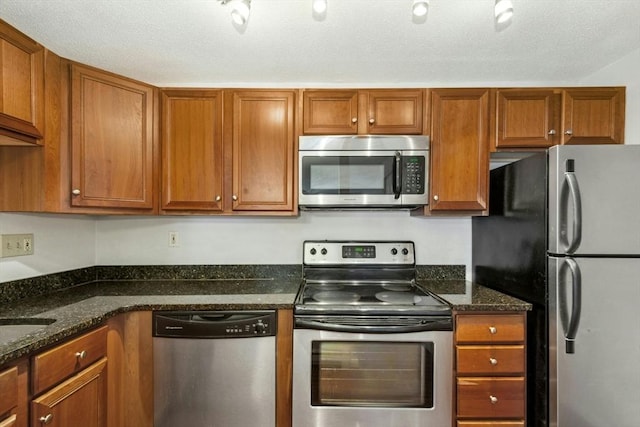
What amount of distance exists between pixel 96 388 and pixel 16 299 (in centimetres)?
71

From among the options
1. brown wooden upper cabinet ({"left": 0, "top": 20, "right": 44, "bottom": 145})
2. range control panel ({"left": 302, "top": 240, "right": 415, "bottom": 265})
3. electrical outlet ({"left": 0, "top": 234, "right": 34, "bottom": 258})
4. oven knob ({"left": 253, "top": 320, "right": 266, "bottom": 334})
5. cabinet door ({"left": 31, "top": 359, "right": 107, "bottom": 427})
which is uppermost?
brown wooden upper cabinet ({"left": 0, "top": 20, "right": 44, "bottom": 145})

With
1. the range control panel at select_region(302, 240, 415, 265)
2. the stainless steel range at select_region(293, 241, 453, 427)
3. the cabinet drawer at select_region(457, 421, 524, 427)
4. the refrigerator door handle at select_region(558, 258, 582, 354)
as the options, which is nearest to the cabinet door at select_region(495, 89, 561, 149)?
the refrigerator door handle at select_region(558, 258, 582, 354)

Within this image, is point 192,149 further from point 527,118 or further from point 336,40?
point 527,118

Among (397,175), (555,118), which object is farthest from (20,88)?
(555,118)

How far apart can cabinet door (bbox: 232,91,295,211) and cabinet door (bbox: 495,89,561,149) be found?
1.29 metres

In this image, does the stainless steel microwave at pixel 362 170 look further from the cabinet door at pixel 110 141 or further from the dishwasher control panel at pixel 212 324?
the cabinet door at pixel 110 141

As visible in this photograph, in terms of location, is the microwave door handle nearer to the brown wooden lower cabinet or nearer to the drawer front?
the brown wooden lower cabinet

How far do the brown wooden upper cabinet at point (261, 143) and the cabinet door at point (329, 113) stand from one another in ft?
0.31

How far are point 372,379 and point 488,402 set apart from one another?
59cm

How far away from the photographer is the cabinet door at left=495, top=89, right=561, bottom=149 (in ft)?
6.21

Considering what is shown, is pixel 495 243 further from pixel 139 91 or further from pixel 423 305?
pixel 139 91

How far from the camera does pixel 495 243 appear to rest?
1.95 metres

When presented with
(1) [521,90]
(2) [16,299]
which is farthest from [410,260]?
(2) [16,299]

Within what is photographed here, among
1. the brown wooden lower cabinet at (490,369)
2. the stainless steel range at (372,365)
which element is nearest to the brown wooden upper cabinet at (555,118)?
the brown wooden lower cabinet at (490,369)
